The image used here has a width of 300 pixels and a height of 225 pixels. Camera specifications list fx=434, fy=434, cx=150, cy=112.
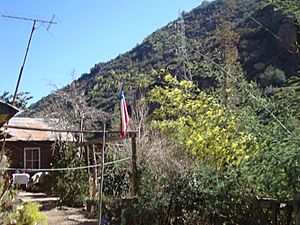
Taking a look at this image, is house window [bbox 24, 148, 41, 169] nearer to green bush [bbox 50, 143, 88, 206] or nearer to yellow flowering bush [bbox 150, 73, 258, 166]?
green bush [bbox 50, 143, 88, 206]

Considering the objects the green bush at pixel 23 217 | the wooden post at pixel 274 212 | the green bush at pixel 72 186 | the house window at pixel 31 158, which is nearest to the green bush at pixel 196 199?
the wooden post at pixel 274 212

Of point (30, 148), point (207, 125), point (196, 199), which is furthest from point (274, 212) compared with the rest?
point (30, 148)

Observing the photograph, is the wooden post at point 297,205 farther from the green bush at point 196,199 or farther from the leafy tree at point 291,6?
the leafy tree at point 291,6

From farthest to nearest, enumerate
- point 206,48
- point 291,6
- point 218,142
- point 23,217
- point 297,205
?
point 206,48 < point 23,217 < point 218,142 < point 297,205 < point 291,6

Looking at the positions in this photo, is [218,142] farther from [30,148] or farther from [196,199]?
[30,148]

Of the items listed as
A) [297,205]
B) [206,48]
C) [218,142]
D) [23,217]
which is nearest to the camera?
[297,205]

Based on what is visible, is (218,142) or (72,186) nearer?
(218,142)

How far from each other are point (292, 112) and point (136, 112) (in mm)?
13051

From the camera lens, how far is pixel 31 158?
1961 centimetres

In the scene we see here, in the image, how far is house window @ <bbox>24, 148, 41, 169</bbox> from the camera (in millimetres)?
19547

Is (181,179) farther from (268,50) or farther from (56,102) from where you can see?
(268,50)

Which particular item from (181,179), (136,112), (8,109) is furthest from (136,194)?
(136,112)

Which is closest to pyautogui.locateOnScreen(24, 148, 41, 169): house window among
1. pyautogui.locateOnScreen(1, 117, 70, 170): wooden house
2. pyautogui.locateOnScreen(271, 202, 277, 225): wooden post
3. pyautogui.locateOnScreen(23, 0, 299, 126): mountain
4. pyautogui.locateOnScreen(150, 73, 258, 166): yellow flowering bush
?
pyautogui.locateOnScreen(1, 117, 70, 170): wooden house

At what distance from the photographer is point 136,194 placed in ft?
32.0
